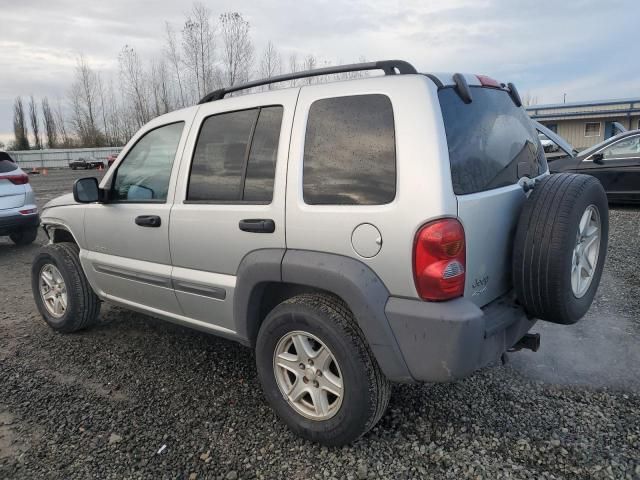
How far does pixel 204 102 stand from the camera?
3395 millimetres

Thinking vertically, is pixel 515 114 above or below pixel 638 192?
above

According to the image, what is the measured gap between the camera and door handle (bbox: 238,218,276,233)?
8.66ft

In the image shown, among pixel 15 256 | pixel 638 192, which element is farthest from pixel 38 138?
pixel 638 192

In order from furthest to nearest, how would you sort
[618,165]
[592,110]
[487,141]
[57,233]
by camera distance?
[592,110], [618,165], [57,233], [487,141]

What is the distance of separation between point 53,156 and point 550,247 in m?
50.4

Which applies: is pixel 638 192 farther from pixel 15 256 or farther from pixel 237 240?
pixel 15 256

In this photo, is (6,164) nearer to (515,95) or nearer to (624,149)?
(515,95)

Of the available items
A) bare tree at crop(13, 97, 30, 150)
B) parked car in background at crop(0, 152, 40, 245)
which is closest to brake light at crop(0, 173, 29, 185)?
parked car in background at crop(0, 152, 40, 245)

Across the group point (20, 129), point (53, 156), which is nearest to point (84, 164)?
point (53, 156)

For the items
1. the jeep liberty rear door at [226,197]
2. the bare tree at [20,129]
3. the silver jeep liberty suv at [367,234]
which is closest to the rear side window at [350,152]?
the silver jeep liberty suv at [367,234]

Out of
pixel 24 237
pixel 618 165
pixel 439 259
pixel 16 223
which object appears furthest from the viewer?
pixel 618 165

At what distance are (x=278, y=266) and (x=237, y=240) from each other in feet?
1.20

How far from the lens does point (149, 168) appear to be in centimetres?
351

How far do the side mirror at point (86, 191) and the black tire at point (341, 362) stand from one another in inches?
72.7
